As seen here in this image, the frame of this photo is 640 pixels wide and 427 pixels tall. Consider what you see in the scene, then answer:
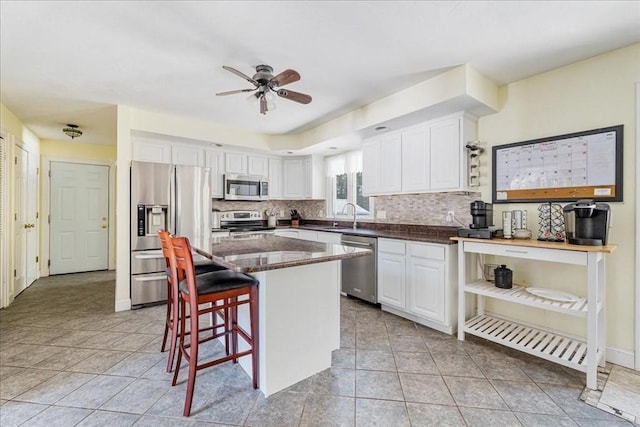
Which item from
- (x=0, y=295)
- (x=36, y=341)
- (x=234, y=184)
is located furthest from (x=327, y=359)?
(x=0, y=295)

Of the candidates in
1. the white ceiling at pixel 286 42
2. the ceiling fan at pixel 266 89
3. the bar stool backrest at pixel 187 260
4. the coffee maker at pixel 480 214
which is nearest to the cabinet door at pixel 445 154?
the coffee maker at pixel 480 214

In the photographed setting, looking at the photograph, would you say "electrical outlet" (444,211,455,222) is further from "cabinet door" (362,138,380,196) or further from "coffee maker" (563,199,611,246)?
"coffee maker" (563,199,611,246)

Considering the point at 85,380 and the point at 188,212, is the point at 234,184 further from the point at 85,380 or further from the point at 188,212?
the point at 85,380

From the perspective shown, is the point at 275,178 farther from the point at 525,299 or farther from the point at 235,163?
the point at 525,299

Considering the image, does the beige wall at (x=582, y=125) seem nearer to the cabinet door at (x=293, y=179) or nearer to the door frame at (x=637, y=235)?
the door frame at (x=637, y=235)

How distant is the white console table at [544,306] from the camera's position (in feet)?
6.19

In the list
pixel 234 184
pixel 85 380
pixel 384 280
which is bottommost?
pixel 85 380

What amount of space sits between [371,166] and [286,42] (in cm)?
198

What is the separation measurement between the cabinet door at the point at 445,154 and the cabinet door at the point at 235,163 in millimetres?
2969

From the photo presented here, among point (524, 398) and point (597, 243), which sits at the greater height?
point (597, 243)

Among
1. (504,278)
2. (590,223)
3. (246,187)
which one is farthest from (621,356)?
(246,187)

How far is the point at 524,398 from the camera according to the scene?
1.78 meters

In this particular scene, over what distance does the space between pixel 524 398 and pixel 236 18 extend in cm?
298

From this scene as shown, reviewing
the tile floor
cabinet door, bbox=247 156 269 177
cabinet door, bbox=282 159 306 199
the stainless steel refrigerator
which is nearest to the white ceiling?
the stainless steel refrigerator
